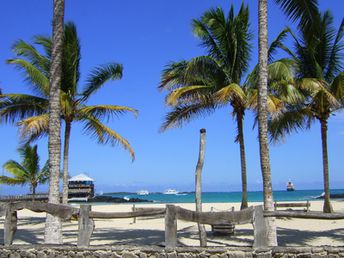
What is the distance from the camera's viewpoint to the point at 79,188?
175 feet

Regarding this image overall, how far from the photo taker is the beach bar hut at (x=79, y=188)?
172 ft

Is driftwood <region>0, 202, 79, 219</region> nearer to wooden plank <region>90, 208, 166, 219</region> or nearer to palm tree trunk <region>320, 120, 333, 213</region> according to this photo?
wooden plank <region>90, 208, 166, 219</region>

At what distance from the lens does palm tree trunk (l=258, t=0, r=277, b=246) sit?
399 inches

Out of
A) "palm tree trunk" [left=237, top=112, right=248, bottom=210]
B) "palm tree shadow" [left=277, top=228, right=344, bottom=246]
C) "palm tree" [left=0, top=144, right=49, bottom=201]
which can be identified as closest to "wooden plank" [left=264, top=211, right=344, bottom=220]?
"palm tree shadow" [left=277, top=228, right=344, bottom=246]

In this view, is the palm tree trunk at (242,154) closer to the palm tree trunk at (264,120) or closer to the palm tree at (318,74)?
the palm tree at (318,74)

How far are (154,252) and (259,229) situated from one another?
208cm

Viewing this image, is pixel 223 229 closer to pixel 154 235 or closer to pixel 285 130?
pixel 154 235

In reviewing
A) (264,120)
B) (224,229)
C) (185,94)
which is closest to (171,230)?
(264,120)

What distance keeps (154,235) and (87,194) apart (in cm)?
4038

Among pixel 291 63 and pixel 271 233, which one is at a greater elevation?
pixel 291 63

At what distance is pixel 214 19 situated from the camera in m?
17.4

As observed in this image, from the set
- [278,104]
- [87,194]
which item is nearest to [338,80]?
[278,104]

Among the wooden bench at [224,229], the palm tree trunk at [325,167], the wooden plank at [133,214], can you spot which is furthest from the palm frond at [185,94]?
the wooden plank at [133,214]

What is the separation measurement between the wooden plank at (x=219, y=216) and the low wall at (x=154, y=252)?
521mm
